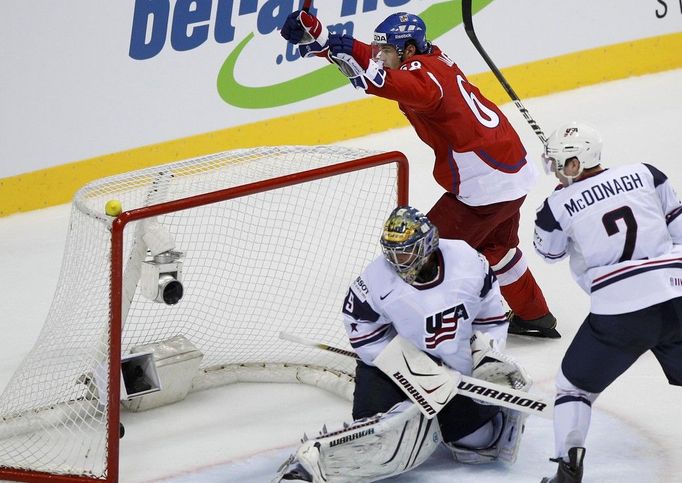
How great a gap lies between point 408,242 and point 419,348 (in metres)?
0.34

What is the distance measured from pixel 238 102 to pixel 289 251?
169 centimetres

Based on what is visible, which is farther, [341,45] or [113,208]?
[341,45]

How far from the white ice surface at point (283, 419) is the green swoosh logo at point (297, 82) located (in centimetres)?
116

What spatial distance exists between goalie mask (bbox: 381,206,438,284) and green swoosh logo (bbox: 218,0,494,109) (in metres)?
3.10

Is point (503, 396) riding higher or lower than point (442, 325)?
lower

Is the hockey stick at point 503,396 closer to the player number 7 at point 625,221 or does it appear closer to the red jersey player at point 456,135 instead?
the player number 7 at point 625,221

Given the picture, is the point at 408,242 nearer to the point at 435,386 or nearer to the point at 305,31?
the point at 435,386

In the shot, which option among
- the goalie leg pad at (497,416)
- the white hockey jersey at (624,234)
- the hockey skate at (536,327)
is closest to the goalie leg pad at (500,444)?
the goalie leg pad at (497,416)

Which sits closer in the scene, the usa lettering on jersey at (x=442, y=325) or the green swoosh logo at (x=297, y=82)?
the usa lettering on jersey at (x=442, y=325)

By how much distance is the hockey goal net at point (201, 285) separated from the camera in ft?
13.5

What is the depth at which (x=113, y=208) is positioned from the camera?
153 inches

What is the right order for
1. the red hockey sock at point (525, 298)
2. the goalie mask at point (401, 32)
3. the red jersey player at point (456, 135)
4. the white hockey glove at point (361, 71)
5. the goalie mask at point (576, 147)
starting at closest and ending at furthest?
the goalie mask at point (576, 147) → the white hockey glove at point (361, 71) → the red jersey player at point (456, 135) → the goalie mask at point (401, 32) → the red hockey sock at point (525, 298)

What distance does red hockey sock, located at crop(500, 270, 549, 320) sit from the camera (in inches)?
195

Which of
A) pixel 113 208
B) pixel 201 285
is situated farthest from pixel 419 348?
pixel 201 285
